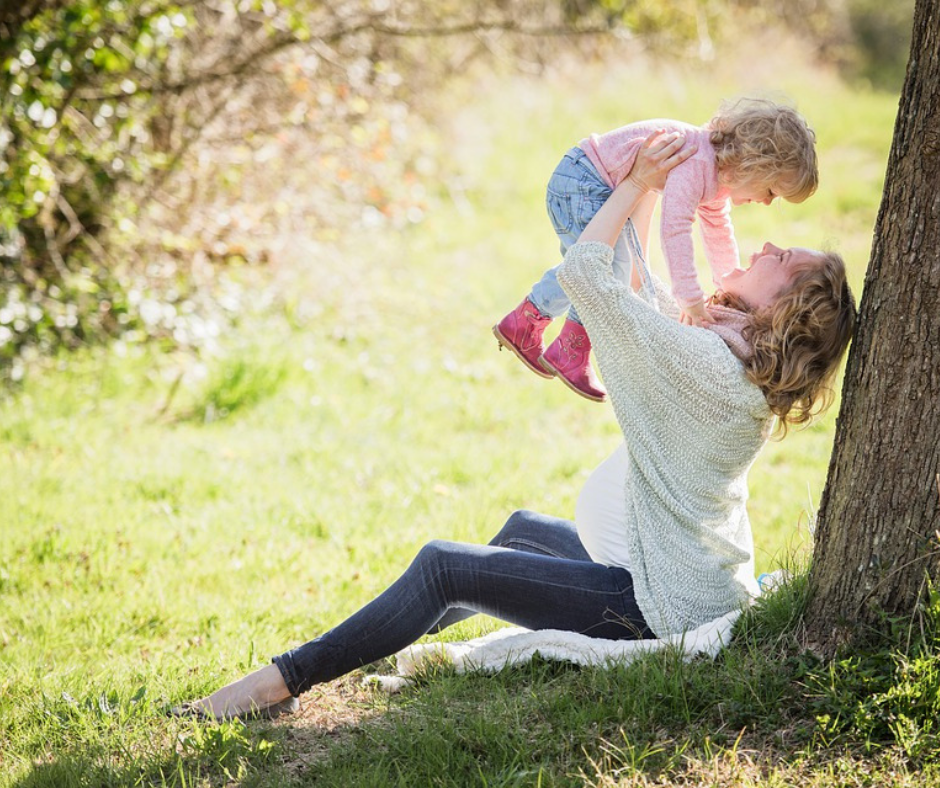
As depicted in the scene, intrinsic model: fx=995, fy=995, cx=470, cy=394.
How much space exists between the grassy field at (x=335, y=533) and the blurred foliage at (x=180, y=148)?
38 centimetres

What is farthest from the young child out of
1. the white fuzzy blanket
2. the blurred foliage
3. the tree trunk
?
the blurred foliage

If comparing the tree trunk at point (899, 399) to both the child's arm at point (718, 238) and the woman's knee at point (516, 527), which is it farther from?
the woman's knee at point (516, 527)

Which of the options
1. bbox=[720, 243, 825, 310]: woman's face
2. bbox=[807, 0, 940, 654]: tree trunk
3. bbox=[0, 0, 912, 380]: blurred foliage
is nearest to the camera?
bbox=[807, 0, 940, 654]: tree trunk

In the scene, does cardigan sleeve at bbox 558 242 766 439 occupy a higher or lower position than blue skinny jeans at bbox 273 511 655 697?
higher

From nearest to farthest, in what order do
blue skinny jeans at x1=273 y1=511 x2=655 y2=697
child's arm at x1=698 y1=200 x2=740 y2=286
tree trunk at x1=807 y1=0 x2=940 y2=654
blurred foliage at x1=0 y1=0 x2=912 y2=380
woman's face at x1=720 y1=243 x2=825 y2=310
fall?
tree trunk at x1=807 y1=0 x2=940 y2=654 → woman's face at x1=720 y1=243 x2=825 y2=310 → blue skinny jeans at x1=273 y1=511 x2=655 y2=697 → child's arm at x1=698 y1=200 x2=740 y2=286 → blurred foliage at x1=0 y1=0 x2=912 y2=380

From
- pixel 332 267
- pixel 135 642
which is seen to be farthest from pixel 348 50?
pixel 135 642

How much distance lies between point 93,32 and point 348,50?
258 centimetres

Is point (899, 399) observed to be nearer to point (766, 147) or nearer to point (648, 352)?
point (648, 352)

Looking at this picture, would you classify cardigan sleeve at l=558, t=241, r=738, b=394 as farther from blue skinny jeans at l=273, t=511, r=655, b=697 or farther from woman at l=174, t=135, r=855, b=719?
blue skinny jeans at l=273, t=511, r=655, b=697

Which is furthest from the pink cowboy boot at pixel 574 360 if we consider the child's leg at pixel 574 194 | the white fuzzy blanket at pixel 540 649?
the white fuzzy blanket at pixel 540 649

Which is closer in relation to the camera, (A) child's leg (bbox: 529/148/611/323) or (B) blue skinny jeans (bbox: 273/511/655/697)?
(B) blue skinny jeans (bbox: 273/511/655/697)

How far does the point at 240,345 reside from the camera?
6.49 m

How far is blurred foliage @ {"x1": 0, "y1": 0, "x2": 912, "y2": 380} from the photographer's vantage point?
6.01 meters

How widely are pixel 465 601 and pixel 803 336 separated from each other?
3.93 ft
